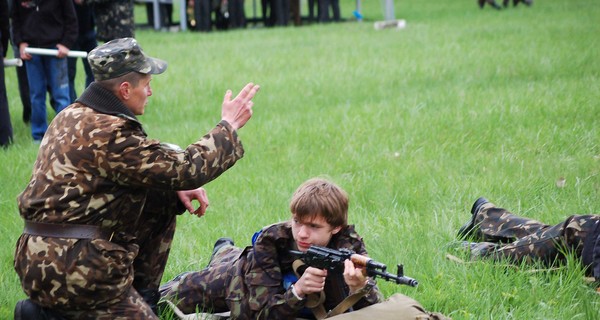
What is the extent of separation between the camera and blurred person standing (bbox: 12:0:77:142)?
10.4 meters

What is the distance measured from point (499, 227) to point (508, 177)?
1626mm

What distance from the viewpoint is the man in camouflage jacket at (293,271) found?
4641 millimetres

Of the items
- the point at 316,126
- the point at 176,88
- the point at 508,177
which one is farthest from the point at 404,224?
the point at 176,88

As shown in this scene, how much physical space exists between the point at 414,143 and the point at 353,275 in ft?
15.5

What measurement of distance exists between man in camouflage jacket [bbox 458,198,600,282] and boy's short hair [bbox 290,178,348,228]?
50.0 inches

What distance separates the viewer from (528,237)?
5559 mm

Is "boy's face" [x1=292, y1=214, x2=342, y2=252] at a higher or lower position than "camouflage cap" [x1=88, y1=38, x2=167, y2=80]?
lower

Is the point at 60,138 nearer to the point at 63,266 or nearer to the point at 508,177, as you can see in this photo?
the point at 63,266

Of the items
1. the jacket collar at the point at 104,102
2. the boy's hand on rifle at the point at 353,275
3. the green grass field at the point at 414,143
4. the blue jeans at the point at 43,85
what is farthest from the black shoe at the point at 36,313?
the blue jeans at the point at 43,85

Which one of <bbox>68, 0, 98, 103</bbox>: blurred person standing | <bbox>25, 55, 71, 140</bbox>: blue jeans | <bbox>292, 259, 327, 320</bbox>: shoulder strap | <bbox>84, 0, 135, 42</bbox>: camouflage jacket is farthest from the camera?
<bbox>68, 0, 98, 103</bbox>: blurred person standing

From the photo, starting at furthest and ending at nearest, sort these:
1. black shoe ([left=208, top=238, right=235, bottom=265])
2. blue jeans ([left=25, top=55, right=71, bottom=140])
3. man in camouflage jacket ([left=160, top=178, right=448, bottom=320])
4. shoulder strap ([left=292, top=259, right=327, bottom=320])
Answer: blue jeans ([left=25, top=55, right=71, bottom=140]) < black shoe ([left=208, top=238, right=235, bottom=265]) < shoulder strap ([left=292, top=259, right=327, bottom=320]) < man in camouflage jacket ([left=160, top=178, right=448, bottom=320])

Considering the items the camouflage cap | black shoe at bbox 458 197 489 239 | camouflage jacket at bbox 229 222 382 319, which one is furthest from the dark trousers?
the camouflage cap

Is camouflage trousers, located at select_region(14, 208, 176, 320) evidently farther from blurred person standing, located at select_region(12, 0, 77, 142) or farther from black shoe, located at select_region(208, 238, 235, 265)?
blurred person standing, located at select_region(12, 0, 77, 142)

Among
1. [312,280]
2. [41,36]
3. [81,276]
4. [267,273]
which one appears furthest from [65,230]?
[41,36]
